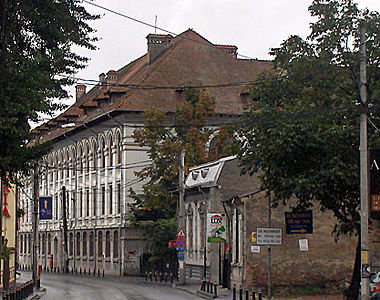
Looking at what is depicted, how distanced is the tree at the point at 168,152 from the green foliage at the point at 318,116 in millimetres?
30450

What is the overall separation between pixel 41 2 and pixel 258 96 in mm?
7628

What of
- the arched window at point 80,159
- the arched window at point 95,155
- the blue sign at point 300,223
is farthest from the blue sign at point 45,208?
the blue sign at point 300,223

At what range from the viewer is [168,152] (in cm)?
5844

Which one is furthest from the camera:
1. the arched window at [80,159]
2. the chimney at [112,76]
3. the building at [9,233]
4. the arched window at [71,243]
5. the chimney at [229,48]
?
the arched window at [71,243]

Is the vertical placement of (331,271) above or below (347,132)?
below

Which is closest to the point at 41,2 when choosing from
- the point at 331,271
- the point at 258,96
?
the point at 258,96

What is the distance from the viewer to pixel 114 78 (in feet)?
264

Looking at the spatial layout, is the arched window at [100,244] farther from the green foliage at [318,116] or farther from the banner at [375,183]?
the banner at [375,183]

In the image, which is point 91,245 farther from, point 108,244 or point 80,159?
point 80,159

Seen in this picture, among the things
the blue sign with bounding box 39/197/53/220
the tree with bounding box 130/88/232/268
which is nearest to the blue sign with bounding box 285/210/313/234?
the blue sign with bounding box 39/197/53/220

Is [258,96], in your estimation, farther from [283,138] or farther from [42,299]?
[42,299]

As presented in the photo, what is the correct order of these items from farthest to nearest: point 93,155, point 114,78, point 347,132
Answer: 1. point 114,78
2. point 93,155
3. point 347,132

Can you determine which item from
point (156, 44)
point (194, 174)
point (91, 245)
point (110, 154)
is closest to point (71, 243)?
point (91, 245)

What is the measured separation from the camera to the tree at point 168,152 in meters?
58.9
